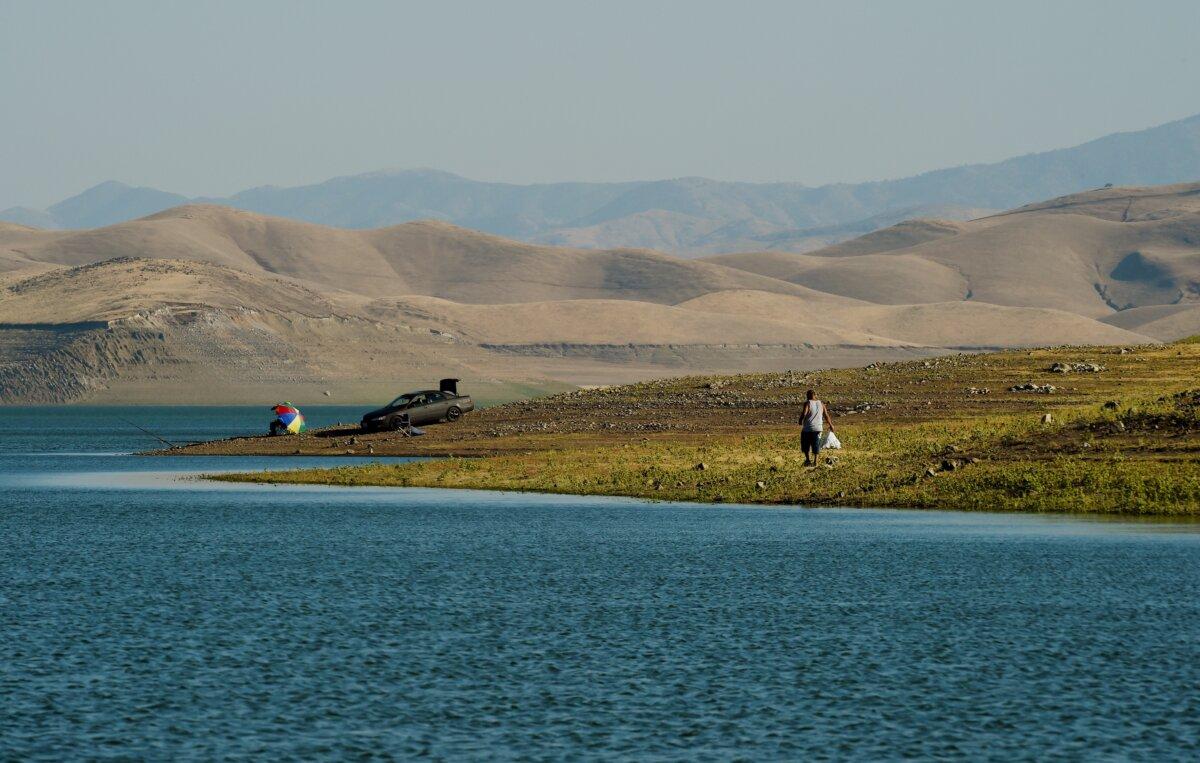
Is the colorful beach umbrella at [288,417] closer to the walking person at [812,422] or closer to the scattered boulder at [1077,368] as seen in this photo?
the scattered boulder at [1077,368]

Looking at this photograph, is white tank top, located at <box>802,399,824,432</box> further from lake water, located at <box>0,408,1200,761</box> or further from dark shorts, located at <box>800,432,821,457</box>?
lake water, located at <box>0,408,1200,761</box>

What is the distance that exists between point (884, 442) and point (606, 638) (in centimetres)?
3781

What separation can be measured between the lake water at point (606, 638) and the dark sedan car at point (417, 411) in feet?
129

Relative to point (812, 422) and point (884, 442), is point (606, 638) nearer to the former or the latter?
point (812, 422)

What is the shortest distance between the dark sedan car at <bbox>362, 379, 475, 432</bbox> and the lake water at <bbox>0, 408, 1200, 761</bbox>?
3920 centimetres

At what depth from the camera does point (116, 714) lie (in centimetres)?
2302

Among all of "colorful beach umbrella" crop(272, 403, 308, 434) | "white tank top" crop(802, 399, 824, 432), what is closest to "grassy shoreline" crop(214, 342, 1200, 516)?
"white tank top" crop(802, 399, 824, 432)

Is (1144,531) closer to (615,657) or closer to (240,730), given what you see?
(615,657)

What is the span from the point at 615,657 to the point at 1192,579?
1321cm

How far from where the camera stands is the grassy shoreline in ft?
168

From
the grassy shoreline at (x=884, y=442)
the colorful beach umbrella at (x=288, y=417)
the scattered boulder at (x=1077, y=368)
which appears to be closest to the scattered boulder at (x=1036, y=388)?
the grassy shoreline at (x=884, y=442)

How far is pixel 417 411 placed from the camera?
89.9 metres

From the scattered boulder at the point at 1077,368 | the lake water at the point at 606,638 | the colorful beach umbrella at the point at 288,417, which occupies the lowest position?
the lake water at the point at 606,638

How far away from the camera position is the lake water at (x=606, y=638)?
21844 millimetres
